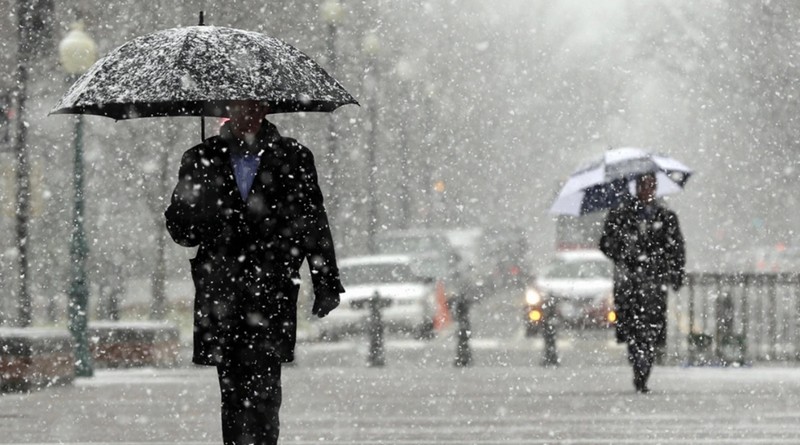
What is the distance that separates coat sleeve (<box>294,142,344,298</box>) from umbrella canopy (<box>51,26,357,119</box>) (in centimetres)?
37

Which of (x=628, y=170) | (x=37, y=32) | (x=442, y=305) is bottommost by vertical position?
(x=442, y=305)

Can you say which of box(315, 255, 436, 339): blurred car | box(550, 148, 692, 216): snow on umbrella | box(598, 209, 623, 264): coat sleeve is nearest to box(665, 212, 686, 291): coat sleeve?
box(598, 209, 623, 264): coat sleeve

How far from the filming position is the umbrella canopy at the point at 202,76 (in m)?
7.32

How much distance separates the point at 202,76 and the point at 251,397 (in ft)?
4.71

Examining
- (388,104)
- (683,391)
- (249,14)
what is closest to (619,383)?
(683,391)

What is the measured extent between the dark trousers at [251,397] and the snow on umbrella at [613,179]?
30.1 feet

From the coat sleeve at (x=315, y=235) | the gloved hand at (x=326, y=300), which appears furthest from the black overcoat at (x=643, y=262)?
the gloved hand at (x=326, y=300)

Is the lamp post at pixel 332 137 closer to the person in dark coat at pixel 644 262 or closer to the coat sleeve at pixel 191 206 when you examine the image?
the person in dark coat at pixel 644 262

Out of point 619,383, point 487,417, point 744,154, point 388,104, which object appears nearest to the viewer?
point 487,417

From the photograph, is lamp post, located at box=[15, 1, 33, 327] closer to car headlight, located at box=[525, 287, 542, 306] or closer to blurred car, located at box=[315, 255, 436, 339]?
blurred car, located at box=[315, 255, 436, 339]

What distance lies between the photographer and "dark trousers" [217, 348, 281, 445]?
7.02 m

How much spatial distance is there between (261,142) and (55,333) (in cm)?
1025

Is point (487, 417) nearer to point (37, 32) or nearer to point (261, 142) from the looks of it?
point (261, 142)

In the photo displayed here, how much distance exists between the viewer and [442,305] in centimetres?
2650
